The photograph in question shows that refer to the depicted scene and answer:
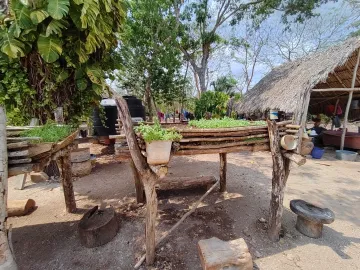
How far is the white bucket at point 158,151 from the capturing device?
2056mm

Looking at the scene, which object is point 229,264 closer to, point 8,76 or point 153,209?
point 153,209

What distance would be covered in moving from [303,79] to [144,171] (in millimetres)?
8341

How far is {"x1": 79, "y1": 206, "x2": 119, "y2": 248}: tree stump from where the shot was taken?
296cm

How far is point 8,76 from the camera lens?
3928mm

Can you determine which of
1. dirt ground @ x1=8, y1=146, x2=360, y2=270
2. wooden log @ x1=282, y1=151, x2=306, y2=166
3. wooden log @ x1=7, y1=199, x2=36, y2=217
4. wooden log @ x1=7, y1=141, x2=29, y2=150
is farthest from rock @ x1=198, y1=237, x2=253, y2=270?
wooden log @ x1=7, y1=199, x2=36, y2=217

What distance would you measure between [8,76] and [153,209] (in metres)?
4.23

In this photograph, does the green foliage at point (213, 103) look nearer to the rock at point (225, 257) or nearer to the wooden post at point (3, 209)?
the rock at point (225, 257)

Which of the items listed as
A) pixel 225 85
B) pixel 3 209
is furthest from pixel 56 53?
pixel 225 85

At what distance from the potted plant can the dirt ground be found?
1724 mm

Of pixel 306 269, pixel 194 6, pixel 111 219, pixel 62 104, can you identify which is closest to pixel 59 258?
pixel 111 219

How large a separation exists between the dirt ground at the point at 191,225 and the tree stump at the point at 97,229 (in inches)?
4.1

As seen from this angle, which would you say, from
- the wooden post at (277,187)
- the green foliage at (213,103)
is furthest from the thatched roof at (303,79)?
the wooden post at (277,187)

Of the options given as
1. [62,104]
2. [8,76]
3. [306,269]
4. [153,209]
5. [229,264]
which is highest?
[8,76]

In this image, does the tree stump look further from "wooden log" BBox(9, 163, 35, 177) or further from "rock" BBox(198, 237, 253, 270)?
"rock" BBox(198, 237, 253, 270)
